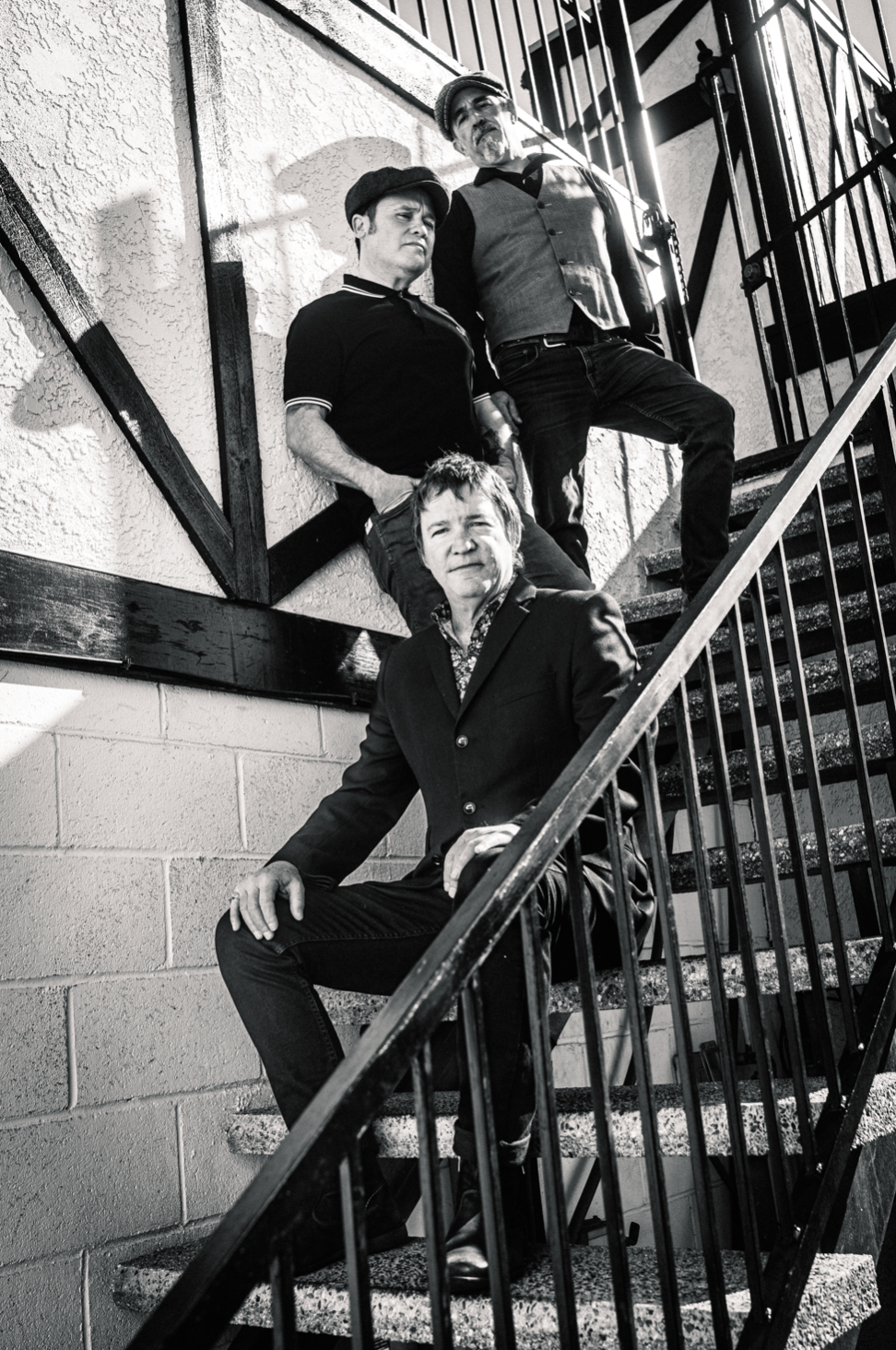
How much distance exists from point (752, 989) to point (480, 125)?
254cm

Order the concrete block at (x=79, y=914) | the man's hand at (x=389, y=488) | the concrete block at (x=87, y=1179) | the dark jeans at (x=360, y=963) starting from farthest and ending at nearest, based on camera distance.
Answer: the man's hand at (x=389, y=488) < the concrete block at (x=79, y=914) < the concrete block at (x=87, y=1179) < the dark jeans at (x=360, y=963)

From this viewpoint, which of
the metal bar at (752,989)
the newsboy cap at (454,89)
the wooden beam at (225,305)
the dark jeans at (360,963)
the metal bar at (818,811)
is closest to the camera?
the metal bar at (752,989)

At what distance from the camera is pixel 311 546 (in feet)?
8.78

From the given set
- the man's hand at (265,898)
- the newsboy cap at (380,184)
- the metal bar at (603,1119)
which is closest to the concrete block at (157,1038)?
the man's hand at (265,898)

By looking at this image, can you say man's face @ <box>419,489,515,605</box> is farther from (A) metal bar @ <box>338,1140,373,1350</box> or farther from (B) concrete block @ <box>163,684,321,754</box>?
(A) metal bar @ <box>338,1140,373,1350</box>

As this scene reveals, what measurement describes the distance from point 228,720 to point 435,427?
0.92m

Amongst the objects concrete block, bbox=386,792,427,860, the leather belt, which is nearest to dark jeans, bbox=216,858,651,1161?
concrete block, bbox=386,792,427,860

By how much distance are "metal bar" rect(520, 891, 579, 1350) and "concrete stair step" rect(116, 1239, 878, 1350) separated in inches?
6.3

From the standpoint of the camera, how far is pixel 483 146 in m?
3.24

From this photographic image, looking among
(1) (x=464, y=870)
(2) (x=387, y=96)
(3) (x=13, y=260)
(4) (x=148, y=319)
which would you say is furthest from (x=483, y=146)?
(1) (x=464, y=870)

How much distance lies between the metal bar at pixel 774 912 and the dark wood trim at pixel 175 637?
105 cm

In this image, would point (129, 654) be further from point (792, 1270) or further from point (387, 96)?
point (387, 96)

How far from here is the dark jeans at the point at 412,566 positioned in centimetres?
260

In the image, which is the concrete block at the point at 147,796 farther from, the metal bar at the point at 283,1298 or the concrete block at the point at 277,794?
the metal bar at the point at 283,1298
